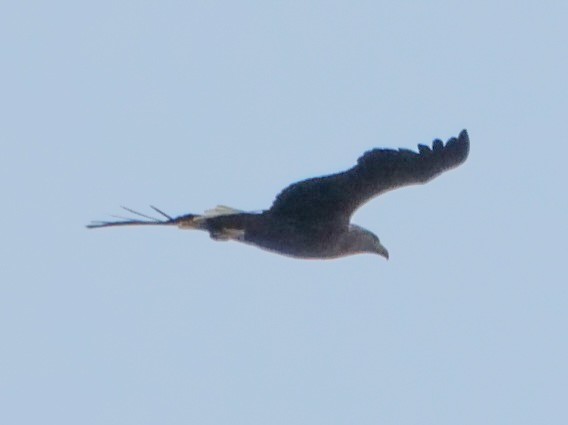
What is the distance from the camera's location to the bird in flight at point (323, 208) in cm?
2491

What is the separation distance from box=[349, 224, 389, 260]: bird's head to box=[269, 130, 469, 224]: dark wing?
10.1 inches

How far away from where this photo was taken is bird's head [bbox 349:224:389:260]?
25.5 metres

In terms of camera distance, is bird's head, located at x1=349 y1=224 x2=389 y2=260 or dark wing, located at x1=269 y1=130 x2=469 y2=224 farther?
bird's head, located at x1=349 y1=224 x2=389 y2=260

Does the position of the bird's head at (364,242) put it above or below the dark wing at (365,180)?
below

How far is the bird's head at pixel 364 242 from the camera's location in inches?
1003

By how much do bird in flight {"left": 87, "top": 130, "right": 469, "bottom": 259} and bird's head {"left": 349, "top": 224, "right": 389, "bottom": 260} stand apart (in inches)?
5.1

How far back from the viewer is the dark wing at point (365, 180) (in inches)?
985

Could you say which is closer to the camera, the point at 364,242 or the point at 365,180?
the point at 365,180

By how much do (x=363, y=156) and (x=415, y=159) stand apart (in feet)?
1.67

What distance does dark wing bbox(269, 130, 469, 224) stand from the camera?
82.1 feet

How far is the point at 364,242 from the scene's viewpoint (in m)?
25.6

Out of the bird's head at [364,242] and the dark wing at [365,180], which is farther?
the bird's head at [364,242]

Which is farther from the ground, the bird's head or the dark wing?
the dark wing

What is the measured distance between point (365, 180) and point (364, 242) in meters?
0.82
